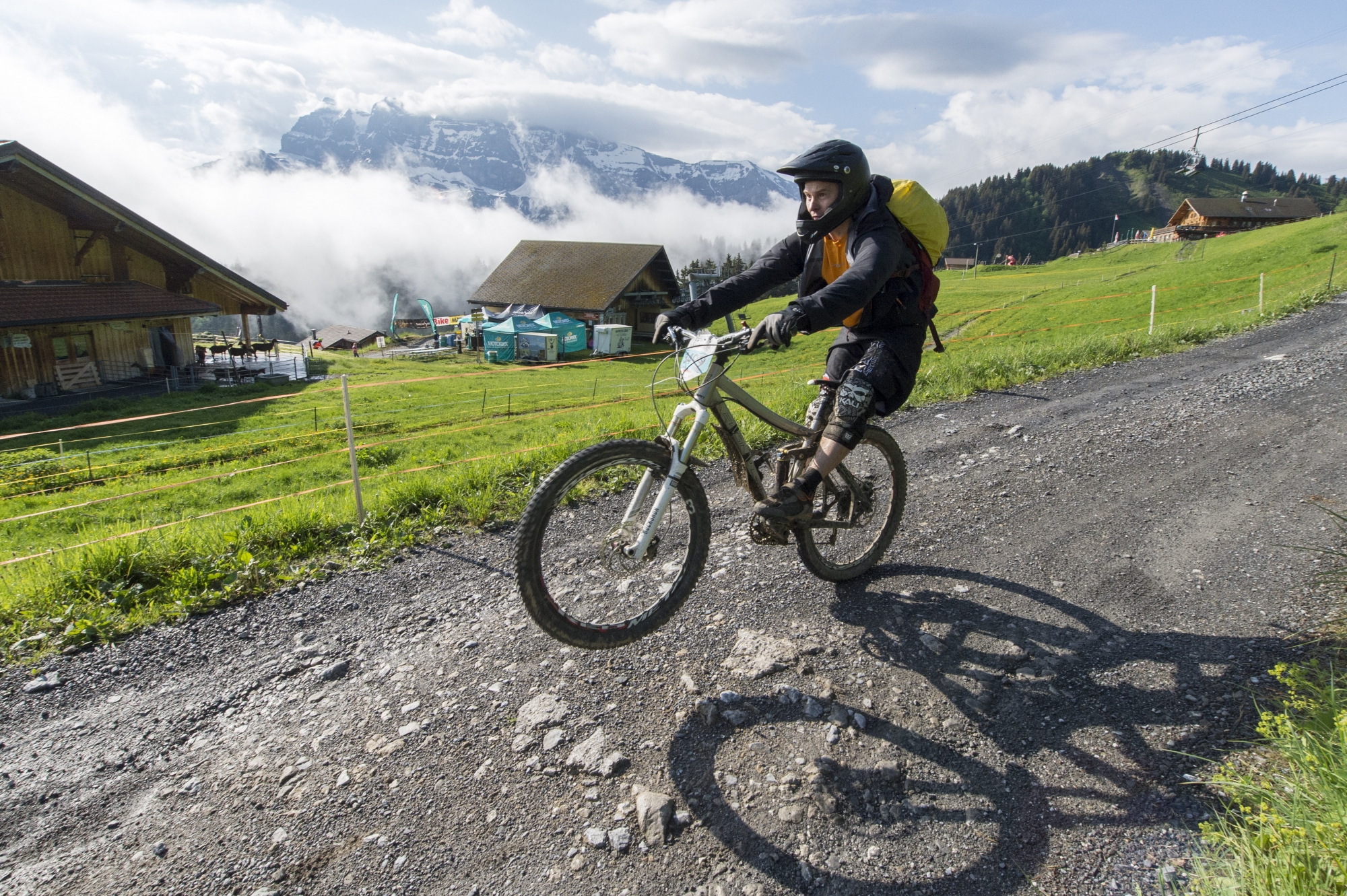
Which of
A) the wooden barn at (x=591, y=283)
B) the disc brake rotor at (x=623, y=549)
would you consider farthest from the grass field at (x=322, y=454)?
the wooden barn at (x=591, y=283)

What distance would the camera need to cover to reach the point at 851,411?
3885mm

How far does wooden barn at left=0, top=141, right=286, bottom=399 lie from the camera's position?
26.2m

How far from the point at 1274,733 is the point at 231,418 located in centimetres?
2616

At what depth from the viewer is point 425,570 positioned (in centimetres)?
505

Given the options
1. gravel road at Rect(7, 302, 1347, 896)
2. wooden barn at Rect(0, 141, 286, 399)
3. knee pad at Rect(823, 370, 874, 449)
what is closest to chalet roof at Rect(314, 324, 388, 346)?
wooden barn at Rect(0, 141, 286, 399)

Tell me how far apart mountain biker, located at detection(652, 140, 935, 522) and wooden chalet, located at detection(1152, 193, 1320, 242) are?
489 ft

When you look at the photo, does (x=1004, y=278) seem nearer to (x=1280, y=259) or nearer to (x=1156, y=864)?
(x=1280, y=259)

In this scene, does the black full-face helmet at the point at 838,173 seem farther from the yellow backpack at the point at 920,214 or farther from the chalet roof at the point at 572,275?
the chalet roof at the point at 572,275

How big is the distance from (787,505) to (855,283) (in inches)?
50.6

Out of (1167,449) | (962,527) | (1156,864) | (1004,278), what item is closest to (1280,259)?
(1004,278)

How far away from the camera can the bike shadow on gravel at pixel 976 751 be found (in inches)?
101

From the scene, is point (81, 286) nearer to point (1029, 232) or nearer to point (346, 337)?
point (346, 337)

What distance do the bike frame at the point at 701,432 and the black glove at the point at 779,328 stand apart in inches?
14.6

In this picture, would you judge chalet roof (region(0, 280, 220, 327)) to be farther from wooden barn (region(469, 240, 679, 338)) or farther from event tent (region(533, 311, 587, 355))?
wooden barn (region(469, 240, 679, 338))
